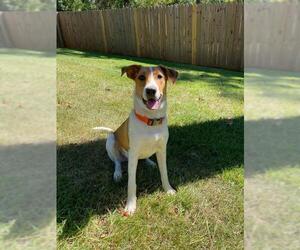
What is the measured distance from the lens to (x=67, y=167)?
389cm

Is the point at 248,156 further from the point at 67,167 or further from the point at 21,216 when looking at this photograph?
the point at 21,216

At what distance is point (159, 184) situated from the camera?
11.6 ft

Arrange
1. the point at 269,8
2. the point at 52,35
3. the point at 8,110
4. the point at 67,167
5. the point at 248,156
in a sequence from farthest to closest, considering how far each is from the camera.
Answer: the point at 269,8 < the point at 8,110 < the point at 248,156 < the point at 67,167 < the point at 52,35

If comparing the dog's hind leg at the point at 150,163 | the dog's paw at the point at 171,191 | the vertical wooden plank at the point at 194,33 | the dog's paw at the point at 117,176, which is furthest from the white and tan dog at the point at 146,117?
the vertical wooden plank at the point at 194,33

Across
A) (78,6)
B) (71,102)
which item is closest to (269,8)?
(71,102)

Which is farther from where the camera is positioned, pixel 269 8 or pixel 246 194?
pixel 269 8

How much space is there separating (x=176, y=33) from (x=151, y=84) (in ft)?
31.3

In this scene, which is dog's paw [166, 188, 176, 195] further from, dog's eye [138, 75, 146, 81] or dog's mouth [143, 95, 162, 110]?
dog's eye [138, 75, 146, 81]

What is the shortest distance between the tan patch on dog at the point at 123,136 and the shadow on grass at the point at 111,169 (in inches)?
14.2

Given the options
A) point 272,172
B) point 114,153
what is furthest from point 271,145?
point 114,153

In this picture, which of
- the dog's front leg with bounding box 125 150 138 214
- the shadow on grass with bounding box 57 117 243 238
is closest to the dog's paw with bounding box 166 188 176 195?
the shadow on grass with bounding box 57 117 243 238

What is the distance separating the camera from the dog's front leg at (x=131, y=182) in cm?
304

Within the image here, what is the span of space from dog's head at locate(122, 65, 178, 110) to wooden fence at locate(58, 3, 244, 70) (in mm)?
8154

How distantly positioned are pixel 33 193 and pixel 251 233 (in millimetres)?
1873
